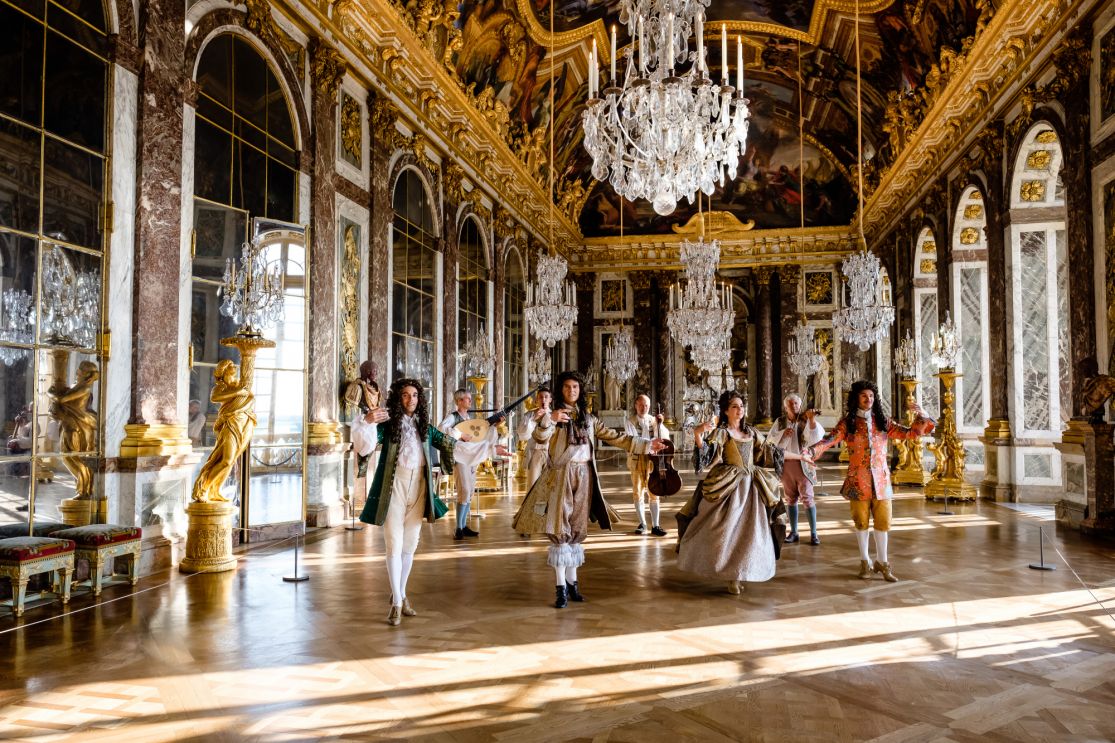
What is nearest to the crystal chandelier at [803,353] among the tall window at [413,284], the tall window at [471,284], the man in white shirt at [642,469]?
the tall window at [471,284]

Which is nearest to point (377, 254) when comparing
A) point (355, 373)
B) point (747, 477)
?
point (355, 373)

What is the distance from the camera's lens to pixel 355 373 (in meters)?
10.3

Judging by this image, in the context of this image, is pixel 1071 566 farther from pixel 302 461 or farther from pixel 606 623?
pixel 302 461

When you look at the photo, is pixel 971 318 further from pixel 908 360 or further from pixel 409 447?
pixel 409 447

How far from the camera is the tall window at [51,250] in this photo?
18.3 ft

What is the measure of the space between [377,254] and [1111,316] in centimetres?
934

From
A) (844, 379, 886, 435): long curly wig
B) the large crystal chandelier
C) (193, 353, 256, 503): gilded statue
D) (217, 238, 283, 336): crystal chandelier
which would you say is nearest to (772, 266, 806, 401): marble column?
(844, 379, 886, 435): long curly wig

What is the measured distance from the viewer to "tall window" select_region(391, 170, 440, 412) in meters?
11.9

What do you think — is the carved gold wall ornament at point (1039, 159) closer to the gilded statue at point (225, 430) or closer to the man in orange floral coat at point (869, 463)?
the man in orange floral coat at point (869, 463)

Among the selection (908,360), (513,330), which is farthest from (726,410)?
(513,330)

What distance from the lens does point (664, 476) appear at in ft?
21.1

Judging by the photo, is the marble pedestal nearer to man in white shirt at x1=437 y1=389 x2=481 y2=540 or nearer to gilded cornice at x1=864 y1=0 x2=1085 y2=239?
man in white shirt at x1=437 y1=389 x2=481 y2=540

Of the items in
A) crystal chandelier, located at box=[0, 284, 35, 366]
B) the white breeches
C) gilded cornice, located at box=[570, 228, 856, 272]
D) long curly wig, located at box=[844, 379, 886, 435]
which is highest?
gilded cornice, located at box=[570, 228, 856, 272]

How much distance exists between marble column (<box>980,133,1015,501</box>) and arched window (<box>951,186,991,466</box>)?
189 cm
